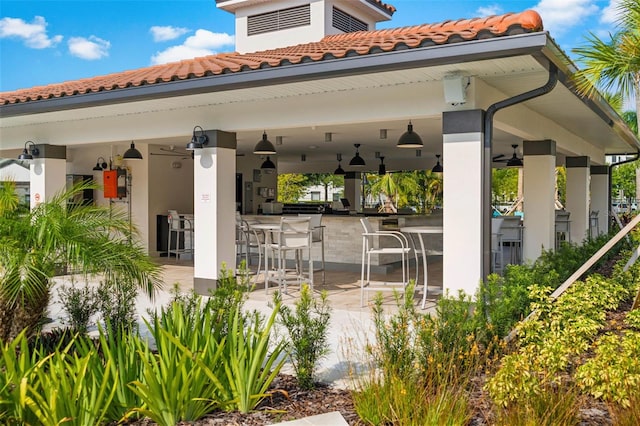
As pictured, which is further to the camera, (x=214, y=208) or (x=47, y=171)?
(x=47, y=171)

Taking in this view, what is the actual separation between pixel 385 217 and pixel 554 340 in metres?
8.53

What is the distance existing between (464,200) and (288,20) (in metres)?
6.99

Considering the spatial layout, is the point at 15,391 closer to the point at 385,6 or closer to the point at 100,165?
the point at 100,165

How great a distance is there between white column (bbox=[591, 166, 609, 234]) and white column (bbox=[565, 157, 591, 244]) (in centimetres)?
312

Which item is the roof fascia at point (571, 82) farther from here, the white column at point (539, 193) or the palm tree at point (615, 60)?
the white column at point (539, 193)

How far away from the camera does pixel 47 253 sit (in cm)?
473

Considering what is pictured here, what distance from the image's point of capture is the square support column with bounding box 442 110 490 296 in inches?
266

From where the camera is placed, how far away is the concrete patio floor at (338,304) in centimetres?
515

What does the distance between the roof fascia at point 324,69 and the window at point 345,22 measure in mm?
5504

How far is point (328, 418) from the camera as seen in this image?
12.2 feet

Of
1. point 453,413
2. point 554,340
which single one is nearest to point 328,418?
point 453,413

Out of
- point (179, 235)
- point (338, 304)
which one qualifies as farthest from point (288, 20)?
point (338, 304)

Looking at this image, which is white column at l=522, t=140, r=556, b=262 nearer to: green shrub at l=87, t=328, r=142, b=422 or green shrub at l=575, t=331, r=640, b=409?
green shrub at l=575, t=331, r=640, b=409

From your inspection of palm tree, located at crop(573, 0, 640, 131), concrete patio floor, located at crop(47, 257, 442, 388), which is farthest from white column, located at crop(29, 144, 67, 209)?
palm tree, located at crop(573, 0, 640, 131)
